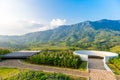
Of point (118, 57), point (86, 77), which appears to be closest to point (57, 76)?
point (86, 77)

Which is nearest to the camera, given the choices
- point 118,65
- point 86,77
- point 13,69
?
point 86,77

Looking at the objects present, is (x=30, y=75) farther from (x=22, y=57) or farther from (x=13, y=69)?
(x=22, y=57)

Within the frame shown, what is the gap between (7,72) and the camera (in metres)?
20.8

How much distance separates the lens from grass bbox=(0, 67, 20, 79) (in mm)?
19253

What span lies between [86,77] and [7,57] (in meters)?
15.6

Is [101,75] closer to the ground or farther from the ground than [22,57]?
closer to the ground

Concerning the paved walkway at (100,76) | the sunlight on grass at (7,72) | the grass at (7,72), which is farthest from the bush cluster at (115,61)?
the grass at (7,72)

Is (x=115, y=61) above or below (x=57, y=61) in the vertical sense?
below

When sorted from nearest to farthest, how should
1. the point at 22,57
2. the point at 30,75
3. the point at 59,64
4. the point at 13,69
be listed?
the point at 30,75, the point at 13,69, the point at 59,64, the point at 22,57

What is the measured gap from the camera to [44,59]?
2550cm

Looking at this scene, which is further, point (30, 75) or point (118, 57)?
point (118, 57)

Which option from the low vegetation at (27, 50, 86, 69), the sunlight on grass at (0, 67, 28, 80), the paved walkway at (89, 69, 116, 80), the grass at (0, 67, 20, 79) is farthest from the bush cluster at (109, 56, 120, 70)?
the grass at (0, 67, 20, 79)

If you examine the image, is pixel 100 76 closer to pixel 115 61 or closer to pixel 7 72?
pixel 115 61

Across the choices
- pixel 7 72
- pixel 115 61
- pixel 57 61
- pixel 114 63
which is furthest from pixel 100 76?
pixel 7 72
